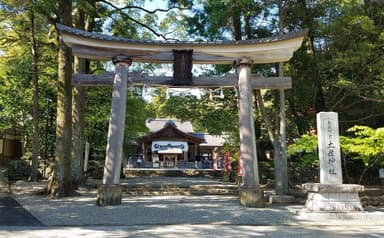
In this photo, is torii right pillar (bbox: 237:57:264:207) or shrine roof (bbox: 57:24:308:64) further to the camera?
shrine roof (bbox: 57:24:308:64)

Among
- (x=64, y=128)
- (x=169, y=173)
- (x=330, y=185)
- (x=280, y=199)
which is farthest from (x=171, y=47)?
(x=169, y=173)

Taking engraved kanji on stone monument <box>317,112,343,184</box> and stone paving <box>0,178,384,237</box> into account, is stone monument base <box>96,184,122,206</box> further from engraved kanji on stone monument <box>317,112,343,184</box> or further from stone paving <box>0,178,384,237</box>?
engraved kanji on stone monument <box>317,112,343,184</box>

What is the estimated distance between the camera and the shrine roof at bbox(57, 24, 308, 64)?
9.05 m

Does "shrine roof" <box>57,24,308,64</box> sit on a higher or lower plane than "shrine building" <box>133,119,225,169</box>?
higher

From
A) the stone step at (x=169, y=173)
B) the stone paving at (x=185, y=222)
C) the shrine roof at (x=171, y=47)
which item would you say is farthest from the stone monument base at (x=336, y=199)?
the stone step at (x=169, y=173)

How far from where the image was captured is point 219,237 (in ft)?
18.2

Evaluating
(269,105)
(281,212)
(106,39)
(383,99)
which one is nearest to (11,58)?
(106,39)

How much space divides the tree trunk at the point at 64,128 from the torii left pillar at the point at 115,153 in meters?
2.52

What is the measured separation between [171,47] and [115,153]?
338 centimetres

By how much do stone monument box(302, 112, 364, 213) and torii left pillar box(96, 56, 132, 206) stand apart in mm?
4746

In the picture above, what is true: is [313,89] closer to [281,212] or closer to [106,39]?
[281,212]

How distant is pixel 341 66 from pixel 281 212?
252 inches

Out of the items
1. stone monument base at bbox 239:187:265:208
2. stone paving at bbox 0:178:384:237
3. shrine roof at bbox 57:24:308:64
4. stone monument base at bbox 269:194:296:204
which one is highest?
shrine roof at bbox 57:24:308:64

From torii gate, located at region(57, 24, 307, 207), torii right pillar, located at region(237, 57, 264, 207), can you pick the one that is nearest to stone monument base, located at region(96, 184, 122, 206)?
torii gate, located at region(57, 24, 307, 207)
